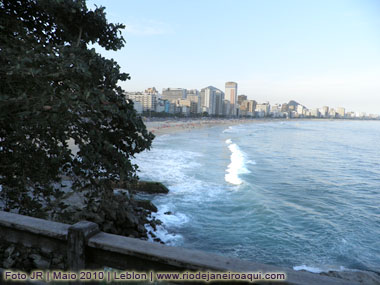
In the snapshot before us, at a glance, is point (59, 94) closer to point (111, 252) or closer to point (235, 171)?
point (111, 252)

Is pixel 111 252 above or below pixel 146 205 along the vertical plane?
above

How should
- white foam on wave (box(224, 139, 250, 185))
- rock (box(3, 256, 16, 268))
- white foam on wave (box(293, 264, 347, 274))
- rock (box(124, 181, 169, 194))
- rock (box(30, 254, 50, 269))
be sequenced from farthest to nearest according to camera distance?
1. white foam on wave (box(224, 139, 250, 185))
2. rock (box(124, 181, 169, 194))
3. white foam on wave (box(293, 264, 347, 274))
4. rock (box(30, 254, 50, 269))
5. rock (box(3, 256, 16, 268))

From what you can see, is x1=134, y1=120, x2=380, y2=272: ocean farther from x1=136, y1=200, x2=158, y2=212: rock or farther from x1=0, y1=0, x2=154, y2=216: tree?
x1=0, y1=0, x2=154, y2=216: tree

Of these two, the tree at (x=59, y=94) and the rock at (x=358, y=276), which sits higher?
the tree at (x=59, y=94)

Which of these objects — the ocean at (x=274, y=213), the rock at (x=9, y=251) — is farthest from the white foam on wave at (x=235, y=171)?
the rock at (x=9, y=251)

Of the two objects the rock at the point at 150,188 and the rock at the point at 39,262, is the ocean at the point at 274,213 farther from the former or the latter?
the rock at the point at 39,262

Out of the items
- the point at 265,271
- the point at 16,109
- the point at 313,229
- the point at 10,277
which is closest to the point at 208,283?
the point at 265,271

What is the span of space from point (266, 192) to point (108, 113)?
17.6m

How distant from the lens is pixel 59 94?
14.7 feet

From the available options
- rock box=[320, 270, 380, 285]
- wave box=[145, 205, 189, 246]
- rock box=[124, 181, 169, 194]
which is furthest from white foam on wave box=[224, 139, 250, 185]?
rock box=[320, 270, 380, 285]

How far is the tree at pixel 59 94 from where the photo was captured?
409 cm

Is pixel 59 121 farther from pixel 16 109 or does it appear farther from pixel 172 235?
pixel 172 235

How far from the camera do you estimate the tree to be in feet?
13.4

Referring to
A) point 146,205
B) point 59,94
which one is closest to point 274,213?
point 146,205
